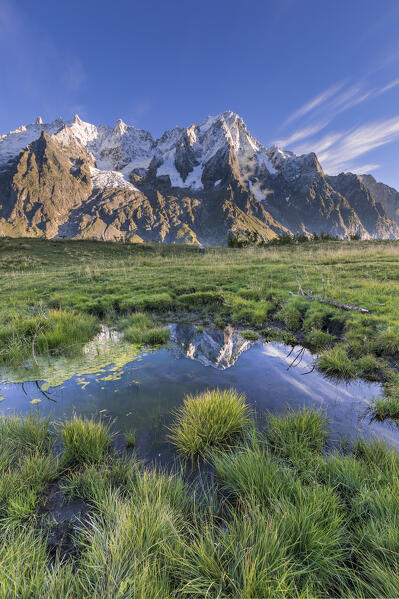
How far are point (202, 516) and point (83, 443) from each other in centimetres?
217

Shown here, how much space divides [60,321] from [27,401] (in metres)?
4.20

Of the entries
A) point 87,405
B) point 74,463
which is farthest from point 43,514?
point 87,405

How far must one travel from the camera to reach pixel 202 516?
280 centimetres

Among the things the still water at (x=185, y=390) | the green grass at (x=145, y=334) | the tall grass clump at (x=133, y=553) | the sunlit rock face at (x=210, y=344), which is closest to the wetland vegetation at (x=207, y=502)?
the tall grass clump at (x=133, y=553)

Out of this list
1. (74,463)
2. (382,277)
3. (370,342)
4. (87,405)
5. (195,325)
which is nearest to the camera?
(74,463)

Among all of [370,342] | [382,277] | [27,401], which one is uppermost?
[382,277]

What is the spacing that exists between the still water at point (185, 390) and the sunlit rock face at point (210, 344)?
0.06 metres

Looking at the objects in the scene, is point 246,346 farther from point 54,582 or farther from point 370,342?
point 54,582

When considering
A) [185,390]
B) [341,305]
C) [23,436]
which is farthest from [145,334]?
[341,305]

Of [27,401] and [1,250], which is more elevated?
[1,250]

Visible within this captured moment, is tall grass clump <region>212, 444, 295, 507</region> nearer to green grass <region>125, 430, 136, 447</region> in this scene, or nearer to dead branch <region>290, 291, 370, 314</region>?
green grass <region>125, 430, 136, 447</region>

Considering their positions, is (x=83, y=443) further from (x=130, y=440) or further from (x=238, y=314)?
(x=238, y=314)

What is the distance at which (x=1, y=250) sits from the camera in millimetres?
41844

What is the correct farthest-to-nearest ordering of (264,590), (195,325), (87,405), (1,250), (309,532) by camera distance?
(1,250), (195,325), (87,405), (309,532), (264,590)
